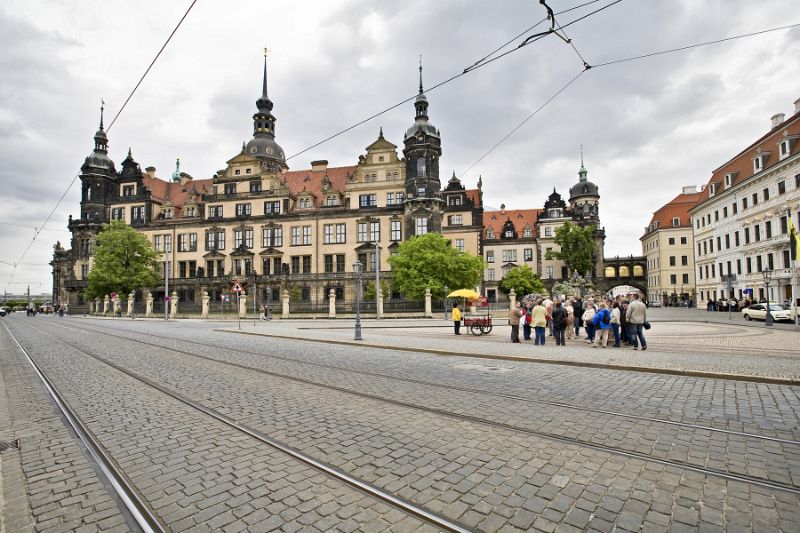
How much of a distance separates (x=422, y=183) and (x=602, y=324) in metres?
38.5

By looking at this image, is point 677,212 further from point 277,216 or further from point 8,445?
point 8,445

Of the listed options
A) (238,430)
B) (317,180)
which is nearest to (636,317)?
(238,430)

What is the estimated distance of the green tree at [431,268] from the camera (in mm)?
42188

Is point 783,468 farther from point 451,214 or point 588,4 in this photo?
point 451,214

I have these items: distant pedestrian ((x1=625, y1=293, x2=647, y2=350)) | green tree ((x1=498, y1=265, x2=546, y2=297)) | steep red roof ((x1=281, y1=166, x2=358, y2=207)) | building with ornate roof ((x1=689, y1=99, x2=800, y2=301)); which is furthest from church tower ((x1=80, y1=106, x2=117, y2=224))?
building with ornate roof ((x1=689, y1=99, x2=800, y2=301))

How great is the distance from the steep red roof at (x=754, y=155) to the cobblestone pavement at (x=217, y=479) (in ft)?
155

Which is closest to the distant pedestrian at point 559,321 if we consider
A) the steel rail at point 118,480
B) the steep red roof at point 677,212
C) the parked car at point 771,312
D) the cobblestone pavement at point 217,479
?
the cobblestone pavement at point 217,479

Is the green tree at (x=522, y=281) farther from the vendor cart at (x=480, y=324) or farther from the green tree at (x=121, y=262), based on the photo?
the green tree at (x=121, y=262)

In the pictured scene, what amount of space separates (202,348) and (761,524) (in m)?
16.3

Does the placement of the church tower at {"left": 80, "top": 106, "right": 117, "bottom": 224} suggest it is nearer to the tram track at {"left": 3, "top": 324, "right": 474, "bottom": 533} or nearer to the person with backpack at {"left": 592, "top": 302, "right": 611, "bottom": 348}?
the tram track at {"left": 3, "top": 324, "right": 474, "bottom": 533}

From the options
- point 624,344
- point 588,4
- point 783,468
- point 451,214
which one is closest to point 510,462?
point 783,468

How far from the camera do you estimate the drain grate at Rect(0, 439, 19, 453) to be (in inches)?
201

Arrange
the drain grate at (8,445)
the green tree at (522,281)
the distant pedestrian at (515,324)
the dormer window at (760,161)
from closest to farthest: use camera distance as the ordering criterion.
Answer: the drain grate at (8,445), the distant pedestrian at (515,324), the dormer window at (760,161), the green tree at (522,281)

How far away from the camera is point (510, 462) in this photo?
4480 millimetres
